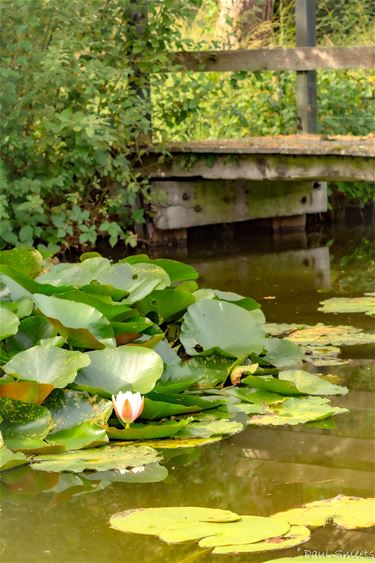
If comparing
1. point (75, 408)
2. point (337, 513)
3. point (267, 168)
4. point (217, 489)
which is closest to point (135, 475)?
point (217, 489)

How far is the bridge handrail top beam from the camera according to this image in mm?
7488

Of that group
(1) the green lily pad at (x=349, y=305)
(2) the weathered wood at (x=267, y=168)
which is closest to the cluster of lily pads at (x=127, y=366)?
(1) the green lily pad at (x=349, y=305)

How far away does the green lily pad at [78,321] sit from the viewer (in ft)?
13.1

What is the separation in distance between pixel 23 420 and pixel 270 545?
1140mm

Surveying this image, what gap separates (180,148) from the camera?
27.8 ft

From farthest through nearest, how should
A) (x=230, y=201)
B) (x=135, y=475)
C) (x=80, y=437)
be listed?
(x=230, y=201) < (x=80, y=437) < (x=135, y=475)

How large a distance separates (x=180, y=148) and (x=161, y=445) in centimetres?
502

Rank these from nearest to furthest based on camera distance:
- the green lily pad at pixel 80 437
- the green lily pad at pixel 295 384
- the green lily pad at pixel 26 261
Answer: the green lily pad at pixel 80 437
the green lily pad at pixel 295 384
the green lily pad at pixel 26 261

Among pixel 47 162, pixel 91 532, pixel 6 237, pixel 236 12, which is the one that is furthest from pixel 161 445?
pixel 236 12

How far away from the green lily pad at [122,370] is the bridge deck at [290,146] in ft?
12.3

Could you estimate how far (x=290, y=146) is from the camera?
780 cm

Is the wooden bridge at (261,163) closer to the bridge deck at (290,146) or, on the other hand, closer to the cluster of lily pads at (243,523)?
the bridge deck at (290,146)

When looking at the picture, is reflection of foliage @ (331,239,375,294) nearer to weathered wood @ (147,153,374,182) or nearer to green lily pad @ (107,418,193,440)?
weathered wood @ (147,153,374,182)

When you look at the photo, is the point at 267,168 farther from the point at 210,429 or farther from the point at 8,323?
the point at 210,429
